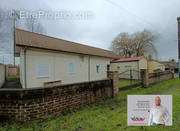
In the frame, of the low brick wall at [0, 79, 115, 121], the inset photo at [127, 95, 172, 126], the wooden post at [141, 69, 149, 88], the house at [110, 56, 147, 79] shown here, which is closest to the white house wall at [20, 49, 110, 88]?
the house at [110, 56, 147, 79]

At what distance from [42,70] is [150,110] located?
823 centimetres

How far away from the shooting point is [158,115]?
1979 mm

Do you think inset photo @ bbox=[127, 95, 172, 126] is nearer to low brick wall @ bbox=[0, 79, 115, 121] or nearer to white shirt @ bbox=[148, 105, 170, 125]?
white shirt @ bbox=[148, 105, 170, 125]

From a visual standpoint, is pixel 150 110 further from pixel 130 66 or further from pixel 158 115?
pixel 130 66

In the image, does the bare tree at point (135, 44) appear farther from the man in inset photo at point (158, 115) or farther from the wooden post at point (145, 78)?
the man in inset photo at point (158, 115)

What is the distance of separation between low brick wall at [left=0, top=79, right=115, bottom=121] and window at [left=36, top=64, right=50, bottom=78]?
5.45m

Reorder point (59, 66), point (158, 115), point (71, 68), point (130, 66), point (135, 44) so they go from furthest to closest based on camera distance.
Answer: point (135, 44)
point (130, 66)
point (71, 68)
point (59, 66)
point (158, 115)

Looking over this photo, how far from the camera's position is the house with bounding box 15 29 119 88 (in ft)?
24.1

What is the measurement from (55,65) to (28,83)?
2735mm

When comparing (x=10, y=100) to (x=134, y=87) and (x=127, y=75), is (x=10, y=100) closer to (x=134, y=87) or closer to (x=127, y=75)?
(x=134, y=87)

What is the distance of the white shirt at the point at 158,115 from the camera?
6.40 ft

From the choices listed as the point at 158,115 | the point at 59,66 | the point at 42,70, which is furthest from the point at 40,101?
the point at 59,66


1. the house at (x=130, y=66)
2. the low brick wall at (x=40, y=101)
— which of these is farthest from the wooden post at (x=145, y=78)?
the low brick wall at (x=40, y=101)

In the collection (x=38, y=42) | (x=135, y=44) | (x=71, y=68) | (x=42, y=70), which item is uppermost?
(x=135, y=44)
